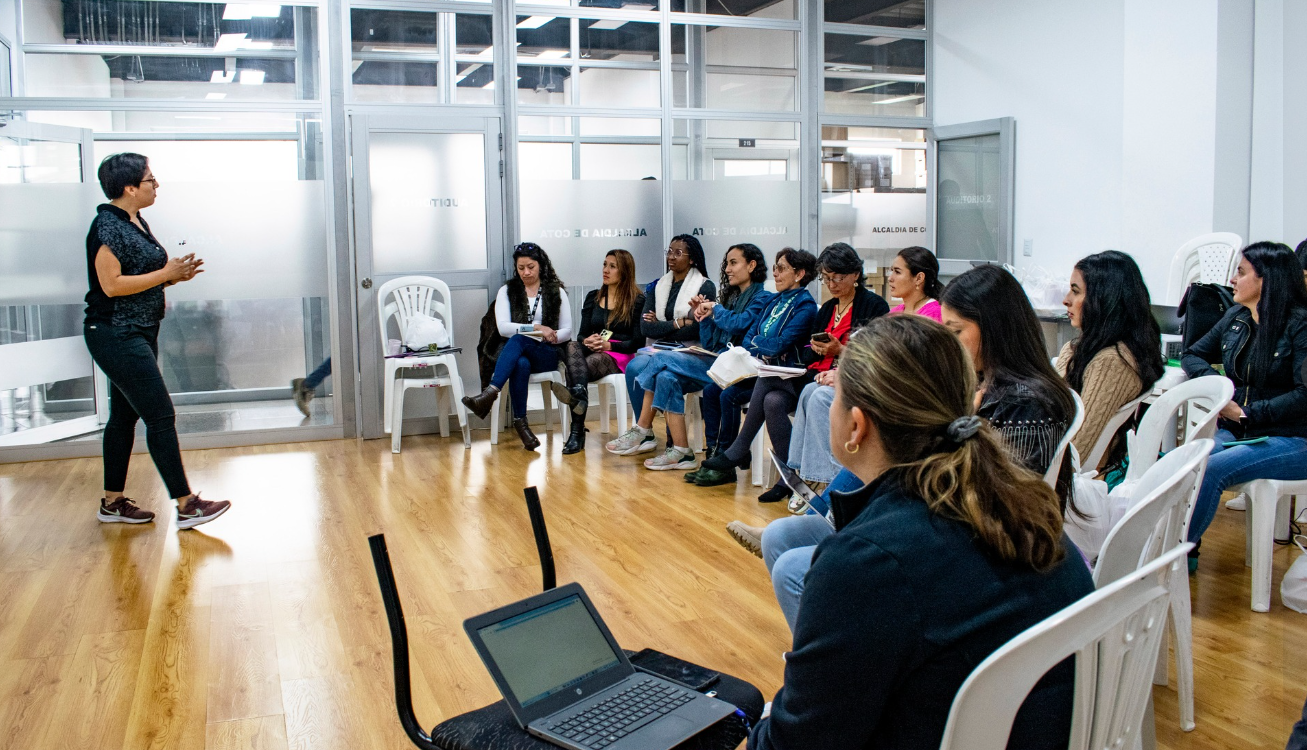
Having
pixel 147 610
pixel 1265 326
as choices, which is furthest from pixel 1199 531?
pixel 147 610

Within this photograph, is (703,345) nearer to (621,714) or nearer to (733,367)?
(733,367)

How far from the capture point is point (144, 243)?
4406mm

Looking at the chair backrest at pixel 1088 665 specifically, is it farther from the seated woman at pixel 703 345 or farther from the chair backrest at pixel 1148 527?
the seated woman at pixel 703 345

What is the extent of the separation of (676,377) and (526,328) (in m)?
1.15

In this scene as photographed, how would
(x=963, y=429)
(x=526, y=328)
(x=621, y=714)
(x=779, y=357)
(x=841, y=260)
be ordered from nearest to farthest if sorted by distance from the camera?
(x=963, y=429) → (x=621, y=714) → (x=841, y=260) → (x=779, y=357) → (x=526, y=328)

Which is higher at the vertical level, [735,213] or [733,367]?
[735,213]

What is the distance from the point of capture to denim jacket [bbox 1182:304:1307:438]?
3592 mm

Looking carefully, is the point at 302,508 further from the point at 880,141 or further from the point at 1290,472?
the point at 880,141

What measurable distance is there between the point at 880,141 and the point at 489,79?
3019 millimetres

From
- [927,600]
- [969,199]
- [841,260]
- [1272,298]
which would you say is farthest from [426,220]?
[927,600]

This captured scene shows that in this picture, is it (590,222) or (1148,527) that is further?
(590,222)

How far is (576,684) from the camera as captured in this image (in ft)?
5.66

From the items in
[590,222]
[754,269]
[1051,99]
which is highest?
[1051,99]

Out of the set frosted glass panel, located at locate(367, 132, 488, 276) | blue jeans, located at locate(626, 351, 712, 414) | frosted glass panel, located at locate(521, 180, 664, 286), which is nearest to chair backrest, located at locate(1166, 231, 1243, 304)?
blue jeans, located at locate(626, 351, 712, 414)
